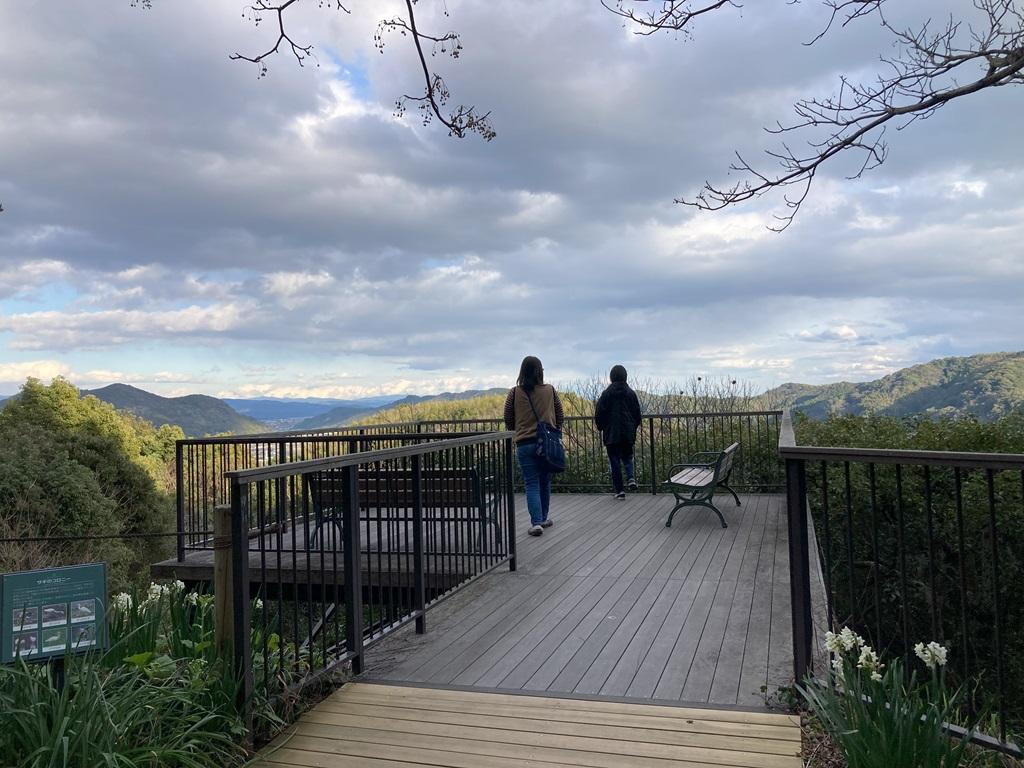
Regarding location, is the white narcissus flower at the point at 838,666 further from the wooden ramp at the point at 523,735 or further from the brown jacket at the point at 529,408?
the brown jacket at the point at 529,408

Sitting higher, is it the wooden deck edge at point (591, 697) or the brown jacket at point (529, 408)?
the brown jacket at point (529, 408)

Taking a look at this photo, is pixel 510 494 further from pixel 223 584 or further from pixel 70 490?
pixel 70 490

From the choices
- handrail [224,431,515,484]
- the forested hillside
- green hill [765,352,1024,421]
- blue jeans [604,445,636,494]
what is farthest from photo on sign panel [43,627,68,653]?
green hill [765,352,1024,421]

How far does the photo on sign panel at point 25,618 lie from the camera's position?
9.26 feet

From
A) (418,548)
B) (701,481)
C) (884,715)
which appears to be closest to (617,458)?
(701,481)

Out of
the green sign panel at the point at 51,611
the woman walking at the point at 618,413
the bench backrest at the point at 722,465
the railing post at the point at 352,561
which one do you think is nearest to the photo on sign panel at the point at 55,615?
the green sign panel at the point at 51,611

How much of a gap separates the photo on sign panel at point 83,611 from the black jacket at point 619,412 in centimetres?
768

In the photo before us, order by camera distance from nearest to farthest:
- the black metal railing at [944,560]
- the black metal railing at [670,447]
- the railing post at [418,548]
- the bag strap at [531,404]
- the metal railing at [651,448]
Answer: the railing post at [418,548] → the black metal railing at [944,560] → the bag strap at [531,404] → the metal railing at [651,448] → the black metal railing at [670,447]

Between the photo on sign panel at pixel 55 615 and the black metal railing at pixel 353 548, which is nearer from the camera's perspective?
the photo on sign panel at pixel 55 615

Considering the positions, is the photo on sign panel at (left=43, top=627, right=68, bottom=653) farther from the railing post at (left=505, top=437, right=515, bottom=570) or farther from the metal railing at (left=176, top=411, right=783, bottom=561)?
the metal railing at (left=176, top=411, right=783, bottom=561)

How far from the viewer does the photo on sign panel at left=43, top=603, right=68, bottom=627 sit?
289 centimetres

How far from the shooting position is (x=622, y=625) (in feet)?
15.5

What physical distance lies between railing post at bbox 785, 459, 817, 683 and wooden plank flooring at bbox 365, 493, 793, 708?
0.80 ft

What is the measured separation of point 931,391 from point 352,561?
21.2 m
